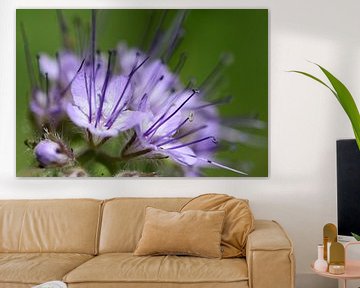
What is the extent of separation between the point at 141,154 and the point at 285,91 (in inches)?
45.6

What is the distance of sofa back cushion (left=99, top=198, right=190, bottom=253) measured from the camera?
12.9ft

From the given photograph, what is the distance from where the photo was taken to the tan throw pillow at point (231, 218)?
12.1ft

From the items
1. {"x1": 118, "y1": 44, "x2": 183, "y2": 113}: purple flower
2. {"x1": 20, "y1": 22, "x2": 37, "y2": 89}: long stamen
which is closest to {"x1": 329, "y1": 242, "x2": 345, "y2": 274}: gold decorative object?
{"x1": 118, "y1": 44, "x2": 183, "y2": 113}: purple flower

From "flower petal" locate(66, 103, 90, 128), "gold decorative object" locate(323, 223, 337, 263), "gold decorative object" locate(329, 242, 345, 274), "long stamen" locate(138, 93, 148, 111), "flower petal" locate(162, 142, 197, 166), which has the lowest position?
"gold decorative object" locate(329, 242, 345, 274)

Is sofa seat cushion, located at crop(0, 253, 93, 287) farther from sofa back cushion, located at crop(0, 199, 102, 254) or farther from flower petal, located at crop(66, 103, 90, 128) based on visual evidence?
flower petal, located at crop(66, 103, 90, 128)

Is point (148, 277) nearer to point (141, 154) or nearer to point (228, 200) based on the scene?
point (228, 200)

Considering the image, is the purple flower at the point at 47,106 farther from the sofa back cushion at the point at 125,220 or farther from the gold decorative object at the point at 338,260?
the gold decorative object at the point at 338,260

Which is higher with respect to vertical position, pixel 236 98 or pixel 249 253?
pixel 236 98

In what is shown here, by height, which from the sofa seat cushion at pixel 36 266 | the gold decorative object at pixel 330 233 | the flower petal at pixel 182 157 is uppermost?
the flower petal at pixel 182 157

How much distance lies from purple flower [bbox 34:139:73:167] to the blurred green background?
0.24 feet

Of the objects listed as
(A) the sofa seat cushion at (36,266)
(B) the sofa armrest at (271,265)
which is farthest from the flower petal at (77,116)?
(B) the sofa armrest at (271,265)

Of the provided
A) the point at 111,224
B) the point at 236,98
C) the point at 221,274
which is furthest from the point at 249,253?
the point at 236,98

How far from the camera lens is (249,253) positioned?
129 inches

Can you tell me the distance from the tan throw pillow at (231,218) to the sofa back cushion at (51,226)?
0.66m
